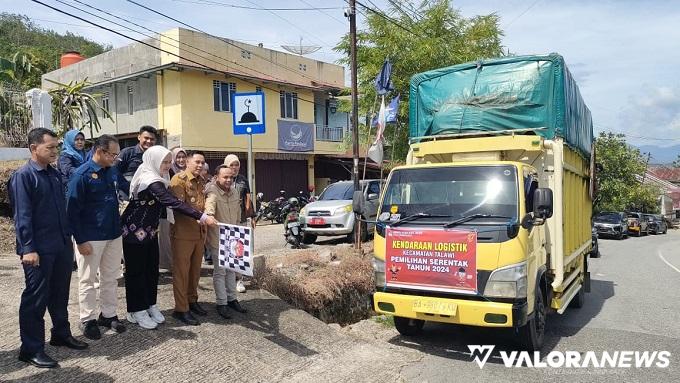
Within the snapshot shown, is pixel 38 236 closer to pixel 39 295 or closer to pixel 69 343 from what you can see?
pixel 39 295

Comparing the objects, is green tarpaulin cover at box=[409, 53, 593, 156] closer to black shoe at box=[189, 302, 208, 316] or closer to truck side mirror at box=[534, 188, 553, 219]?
truck side mirror at box=[534, 188, 553, 219]

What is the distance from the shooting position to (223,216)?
576 centimetres

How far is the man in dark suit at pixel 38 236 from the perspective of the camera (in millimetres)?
4035

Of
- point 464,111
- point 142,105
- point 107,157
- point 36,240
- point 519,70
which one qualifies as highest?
point 142,105

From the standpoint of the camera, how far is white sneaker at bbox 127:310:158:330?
5121mm

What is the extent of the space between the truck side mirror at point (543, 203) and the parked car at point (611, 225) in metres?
25.0

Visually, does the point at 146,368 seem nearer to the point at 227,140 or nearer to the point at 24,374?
the point at 24,374

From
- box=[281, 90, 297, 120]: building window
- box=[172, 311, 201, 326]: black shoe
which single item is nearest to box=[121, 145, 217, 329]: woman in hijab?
box=[172, 311, 201, 326]: black shoe

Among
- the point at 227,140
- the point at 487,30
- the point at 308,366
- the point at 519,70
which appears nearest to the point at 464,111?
the point at 519,70

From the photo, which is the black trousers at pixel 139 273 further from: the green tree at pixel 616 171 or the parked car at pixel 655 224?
the parked car at pixel 655 224

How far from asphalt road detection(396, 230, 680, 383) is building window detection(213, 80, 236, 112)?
16.1 m

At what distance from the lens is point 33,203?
13.5ft

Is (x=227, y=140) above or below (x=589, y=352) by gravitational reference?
above

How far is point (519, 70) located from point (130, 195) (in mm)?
5139
